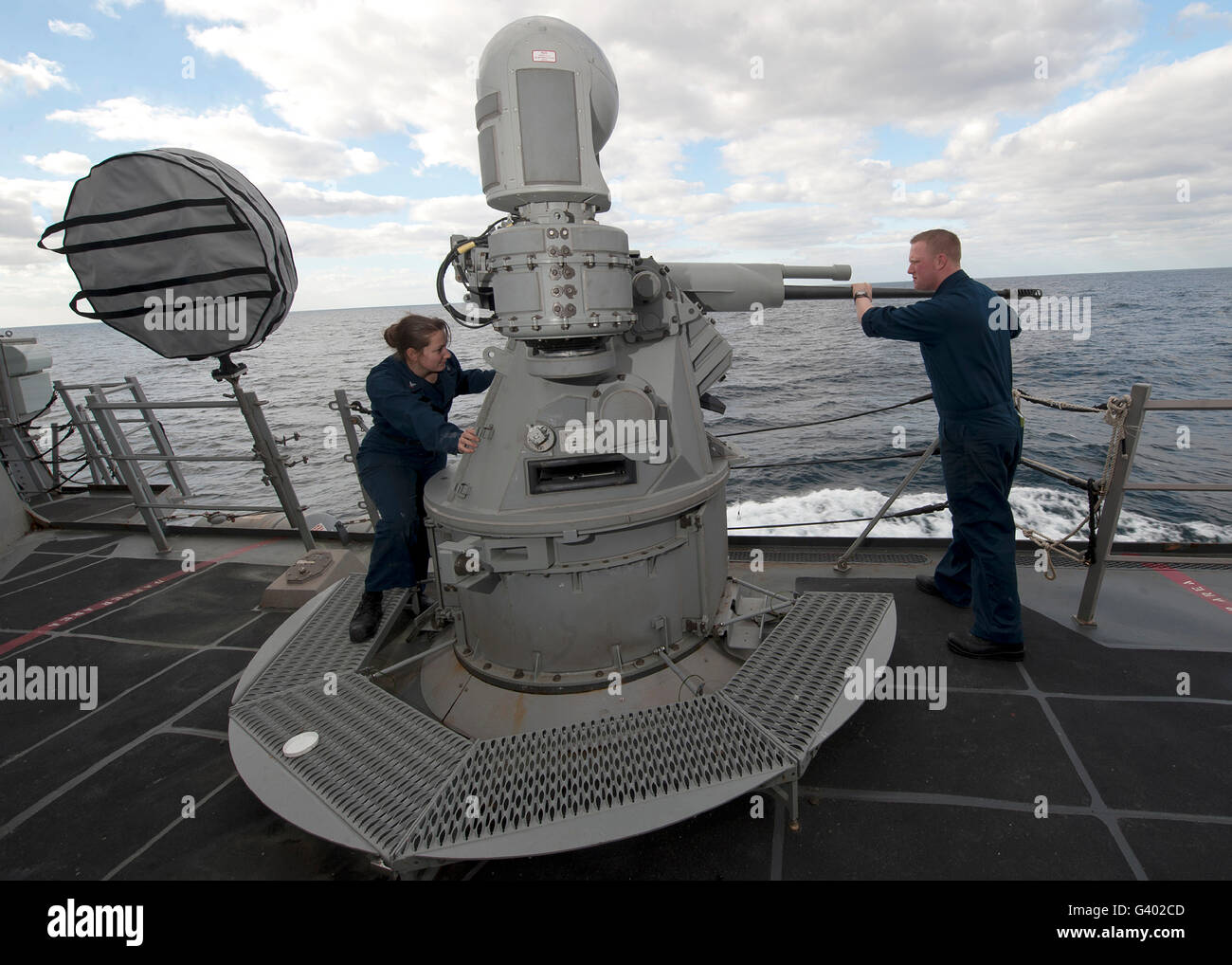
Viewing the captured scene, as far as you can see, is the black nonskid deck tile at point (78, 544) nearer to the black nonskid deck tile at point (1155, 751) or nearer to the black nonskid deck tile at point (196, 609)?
the black nonskid deck tile at point (196, 609)

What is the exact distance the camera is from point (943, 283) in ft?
11.6

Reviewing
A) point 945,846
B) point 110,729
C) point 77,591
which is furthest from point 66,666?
point 945,846

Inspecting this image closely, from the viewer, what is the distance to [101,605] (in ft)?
16.8

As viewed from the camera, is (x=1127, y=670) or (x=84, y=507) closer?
(x=1127, y=670)

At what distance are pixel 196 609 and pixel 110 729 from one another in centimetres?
152

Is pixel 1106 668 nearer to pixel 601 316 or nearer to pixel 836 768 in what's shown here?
pixel 836 768

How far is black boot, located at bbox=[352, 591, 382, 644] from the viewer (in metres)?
3.48

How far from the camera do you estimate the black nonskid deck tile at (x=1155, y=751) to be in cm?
262

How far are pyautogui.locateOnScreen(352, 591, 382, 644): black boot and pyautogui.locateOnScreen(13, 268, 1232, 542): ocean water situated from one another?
94.3 inches

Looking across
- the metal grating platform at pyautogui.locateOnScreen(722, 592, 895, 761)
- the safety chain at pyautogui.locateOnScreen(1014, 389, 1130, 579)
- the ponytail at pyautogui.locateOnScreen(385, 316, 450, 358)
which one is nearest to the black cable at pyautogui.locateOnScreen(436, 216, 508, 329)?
the ponytail at pyautogui.locateOnScreen(385, 316, 450, 358)

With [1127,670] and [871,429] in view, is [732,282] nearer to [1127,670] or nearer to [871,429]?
[1127,670]

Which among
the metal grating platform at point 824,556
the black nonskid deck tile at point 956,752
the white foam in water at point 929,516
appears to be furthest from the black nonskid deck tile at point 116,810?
the white foam in water at point 929,516

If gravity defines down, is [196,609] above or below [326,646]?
below
